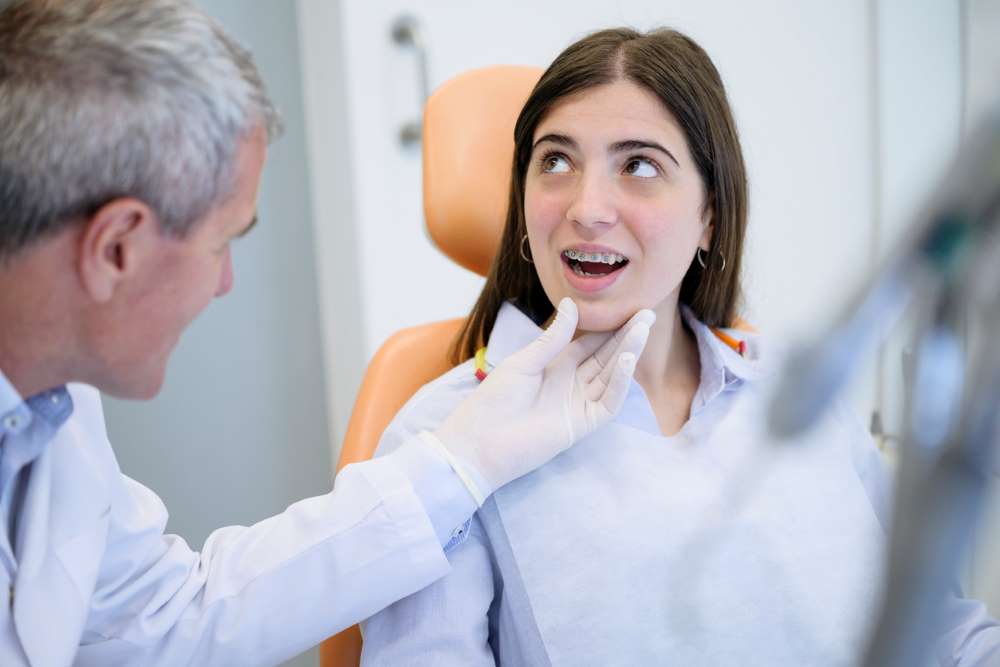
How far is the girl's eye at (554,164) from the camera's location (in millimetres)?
1144

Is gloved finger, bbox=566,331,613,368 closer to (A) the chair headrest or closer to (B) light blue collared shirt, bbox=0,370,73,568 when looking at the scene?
(A) the chair headrest

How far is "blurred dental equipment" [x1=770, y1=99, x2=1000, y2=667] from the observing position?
11.8 inches

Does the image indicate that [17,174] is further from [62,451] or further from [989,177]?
[989,177]

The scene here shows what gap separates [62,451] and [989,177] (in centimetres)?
86

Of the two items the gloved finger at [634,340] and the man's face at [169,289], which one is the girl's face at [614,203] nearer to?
the gloved finger at [634,340]

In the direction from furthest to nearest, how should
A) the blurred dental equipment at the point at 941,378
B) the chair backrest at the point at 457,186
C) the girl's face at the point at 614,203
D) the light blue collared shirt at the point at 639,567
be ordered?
the chair backrest at the point at 457,186
the girl's face at the point at 614,203
the light blue collared shirt at the point at 639,567
the blurred dental equipment at the point at 941,378

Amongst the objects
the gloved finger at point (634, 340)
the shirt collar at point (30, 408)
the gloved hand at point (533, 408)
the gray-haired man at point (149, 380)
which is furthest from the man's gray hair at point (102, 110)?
the gloved finger at point (634, 340)

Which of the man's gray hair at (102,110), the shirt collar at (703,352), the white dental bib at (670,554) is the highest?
the man's gray hair at (102,110)

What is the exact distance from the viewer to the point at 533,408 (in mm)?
1058

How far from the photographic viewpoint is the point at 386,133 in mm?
1993

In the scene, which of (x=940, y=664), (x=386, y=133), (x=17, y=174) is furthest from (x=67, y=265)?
A: (x=386, y=133)

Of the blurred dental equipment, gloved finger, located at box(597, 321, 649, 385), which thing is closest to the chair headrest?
gloved finger, located at box(597, 321, 649, 385)

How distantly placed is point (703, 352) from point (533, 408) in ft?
1.08

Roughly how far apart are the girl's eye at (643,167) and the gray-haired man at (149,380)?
0.61 ft
